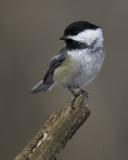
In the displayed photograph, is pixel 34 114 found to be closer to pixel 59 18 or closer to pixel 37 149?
pixel 59 18

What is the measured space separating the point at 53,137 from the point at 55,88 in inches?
84.4

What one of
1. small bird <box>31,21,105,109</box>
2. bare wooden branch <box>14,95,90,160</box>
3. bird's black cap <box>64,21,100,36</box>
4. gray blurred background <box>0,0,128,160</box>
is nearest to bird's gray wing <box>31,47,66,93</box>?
small bird <box>31,21,105,109</box>

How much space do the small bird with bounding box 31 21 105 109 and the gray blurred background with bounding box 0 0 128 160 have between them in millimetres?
1081

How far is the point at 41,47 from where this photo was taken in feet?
16.1

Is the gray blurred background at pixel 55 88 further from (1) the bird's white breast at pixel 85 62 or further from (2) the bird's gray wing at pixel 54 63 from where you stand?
(1) the bird's white breast at pixel 85 62

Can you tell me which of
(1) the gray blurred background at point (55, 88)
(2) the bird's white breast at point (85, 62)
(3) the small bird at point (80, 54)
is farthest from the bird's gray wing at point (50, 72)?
(1) the gray blurred background at point (55, 88)

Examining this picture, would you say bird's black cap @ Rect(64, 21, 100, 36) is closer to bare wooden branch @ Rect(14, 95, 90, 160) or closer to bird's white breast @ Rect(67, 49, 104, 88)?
bird's white breast @ Rect(67, 49, 104, 88)

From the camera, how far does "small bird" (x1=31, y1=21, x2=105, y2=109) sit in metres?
3.42

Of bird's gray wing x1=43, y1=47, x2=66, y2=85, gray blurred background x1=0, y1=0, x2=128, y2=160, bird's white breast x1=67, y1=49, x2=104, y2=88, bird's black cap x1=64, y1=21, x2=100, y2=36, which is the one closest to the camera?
bird's black cap x1=64, y1=21, x2=100, y2=36

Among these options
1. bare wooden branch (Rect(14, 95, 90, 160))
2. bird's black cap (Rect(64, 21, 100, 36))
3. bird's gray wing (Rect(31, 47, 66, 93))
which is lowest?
bare wooden branch (Rect(14, 95, 90, 160))

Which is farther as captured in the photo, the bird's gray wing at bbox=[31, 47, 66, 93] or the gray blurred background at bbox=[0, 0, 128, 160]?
the gray blurred background at bbox=[0, 0, 128, 160]

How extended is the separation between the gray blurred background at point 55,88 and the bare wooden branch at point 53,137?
172 centimetres

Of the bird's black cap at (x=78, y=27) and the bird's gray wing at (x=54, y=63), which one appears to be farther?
the bird's gray wing at (x=54, y=63)

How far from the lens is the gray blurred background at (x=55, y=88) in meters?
4.68
